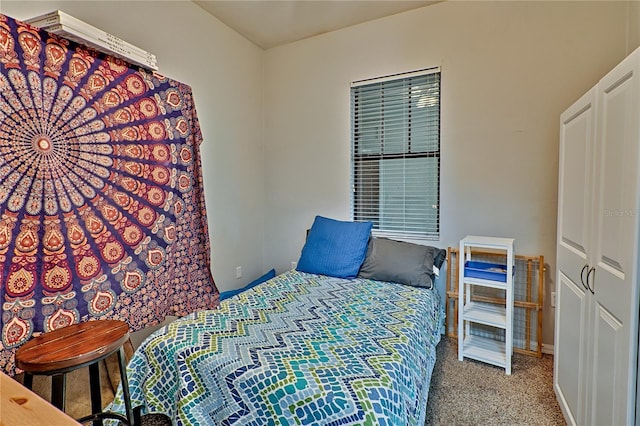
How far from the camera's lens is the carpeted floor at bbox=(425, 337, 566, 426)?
169 cm

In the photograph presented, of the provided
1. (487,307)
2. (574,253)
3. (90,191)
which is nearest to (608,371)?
(574,253)

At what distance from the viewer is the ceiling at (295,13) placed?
2.63m

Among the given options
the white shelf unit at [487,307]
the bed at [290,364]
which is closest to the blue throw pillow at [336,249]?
the bed at [290,364]

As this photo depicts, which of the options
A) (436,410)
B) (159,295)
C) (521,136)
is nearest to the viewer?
(436,410)

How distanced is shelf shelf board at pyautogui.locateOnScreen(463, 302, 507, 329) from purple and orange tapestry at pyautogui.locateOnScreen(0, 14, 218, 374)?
6.41 ft

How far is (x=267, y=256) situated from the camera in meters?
3.52

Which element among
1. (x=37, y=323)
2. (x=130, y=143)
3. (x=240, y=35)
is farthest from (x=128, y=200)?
(x=240, y=35)

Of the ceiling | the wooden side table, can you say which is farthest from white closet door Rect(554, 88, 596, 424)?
the wooden side table

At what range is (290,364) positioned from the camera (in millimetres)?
1229

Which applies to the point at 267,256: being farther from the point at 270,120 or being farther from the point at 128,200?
the point at 128,200

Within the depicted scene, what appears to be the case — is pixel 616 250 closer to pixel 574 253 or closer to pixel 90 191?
pixel 574 253

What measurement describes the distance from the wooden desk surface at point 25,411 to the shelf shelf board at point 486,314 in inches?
91.6

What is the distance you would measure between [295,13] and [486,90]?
1.79 m

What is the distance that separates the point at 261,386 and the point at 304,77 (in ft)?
9.69
